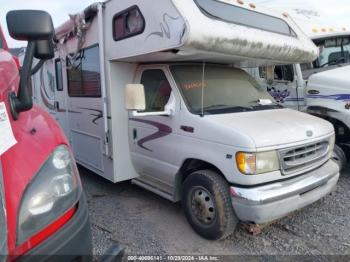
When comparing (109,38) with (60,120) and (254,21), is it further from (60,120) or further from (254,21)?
(60,120)

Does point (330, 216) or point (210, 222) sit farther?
point (330, 216)

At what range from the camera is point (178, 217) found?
4379mm

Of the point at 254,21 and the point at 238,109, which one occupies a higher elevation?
the point at 254,21

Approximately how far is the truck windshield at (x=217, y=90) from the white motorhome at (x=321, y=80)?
1.41 m

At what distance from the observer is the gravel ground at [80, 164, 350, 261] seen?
3.59 meters

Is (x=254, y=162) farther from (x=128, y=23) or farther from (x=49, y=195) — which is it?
(x=128, y=23)

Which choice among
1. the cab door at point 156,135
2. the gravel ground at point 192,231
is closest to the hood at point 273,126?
the cab door at point 156,135

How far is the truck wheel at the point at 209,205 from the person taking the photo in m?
3.53

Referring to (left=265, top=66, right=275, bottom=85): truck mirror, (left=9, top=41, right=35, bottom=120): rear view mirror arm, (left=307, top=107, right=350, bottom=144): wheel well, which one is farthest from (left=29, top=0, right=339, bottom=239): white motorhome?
(left=9, top=41, right=35, bottom=120): rear view mirror arm

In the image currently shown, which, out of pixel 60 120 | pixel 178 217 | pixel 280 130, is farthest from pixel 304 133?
pixel 60 120

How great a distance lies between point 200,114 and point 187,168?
0.72 metres

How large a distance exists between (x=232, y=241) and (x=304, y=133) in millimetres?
1459

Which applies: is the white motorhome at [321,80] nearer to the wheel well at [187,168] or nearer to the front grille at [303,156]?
the front grille at [303,156]

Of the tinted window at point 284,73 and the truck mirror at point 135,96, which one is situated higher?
the tinted window at point 284,73
